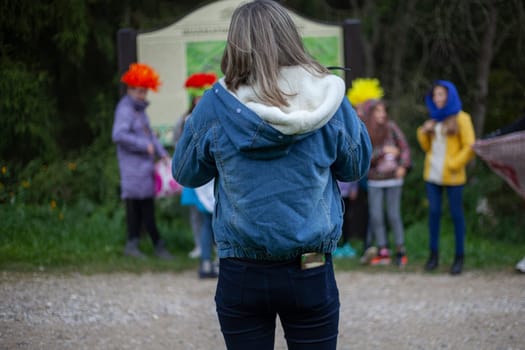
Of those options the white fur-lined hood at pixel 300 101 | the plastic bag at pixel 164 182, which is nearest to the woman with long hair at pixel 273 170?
the white fur-lined hood at pixel 300 101

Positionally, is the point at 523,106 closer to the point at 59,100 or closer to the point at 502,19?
the point at 502,19

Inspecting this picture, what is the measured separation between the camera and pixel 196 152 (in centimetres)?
237

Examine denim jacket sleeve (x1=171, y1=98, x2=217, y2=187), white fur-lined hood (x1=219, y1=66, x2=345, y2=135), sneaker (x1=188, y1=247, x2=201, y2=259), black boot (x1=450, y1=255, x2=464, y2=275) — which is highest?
white fur-lined hood (x1=219, y1=66, x2=345, y2=135)

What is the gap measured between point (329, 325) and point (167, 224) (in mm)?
6363

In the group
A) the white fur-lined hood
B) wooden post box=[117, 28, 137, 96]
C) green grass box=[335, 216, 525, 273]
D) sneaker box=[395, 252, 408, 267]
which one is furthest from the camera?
wooden post box=[117, 28, 137, 96]

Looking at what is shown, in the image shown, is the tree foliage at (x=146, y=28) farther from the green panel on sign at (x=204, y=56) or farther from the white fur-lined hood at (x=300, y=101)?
the white fur-lined hood at (x=300, y=101)

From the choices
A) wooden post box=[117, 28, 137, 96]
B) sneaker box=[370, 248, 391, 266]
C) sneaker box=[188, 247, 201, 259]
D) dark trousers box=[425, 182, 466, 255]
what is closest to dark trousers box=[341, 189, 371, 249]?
sneaker box=[370, 248, 391, 266]

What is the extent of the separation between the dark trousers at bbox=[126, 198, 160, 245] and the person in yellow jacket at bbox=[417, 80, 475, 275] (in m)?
2.95

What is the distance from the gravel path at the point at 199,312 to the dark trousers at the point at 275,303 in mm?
2246

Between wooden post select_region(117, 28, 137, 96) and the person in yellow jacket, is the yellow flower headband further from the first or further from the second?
wooden post select_region(117, 28, 137, 96)

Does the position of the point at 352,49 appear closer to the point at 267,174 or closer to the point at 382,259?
the point at 382,259

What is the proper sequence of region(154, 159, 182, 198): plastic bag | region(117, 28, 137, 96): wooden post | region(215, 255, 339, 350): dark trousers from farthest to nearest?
region(117, 28, 137, 96): wooden post, region(154, 159, 182, 198): plastic bag, region(215, 255, 339, 350): dark trousers

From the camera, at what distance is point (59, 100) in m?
8.90

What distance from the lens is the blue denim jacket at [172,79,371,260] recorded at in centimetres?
224
